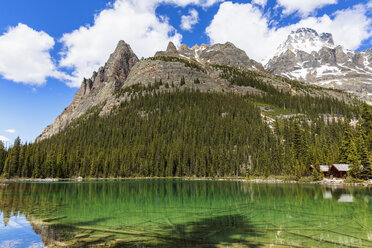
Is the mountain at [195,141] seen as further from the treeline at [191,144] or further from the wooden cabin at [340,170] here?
the wooden cabin at [340,170]

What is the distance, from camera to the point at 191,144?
132m

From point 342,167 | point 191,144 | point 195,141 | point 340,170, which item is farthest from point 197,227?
point 195,141

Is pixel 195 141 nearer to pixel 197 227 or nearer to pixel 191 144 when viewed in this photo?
pixel 191 144

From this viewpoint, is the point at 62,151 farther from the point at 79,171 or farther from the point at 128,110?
the point at 128,110

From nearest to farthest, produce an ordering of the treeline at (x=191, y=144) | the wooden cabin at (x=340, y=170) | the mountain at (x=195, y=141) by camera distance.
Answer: the wooden cabin at (x=340, y=170)
the mountain at (x=195, y=141)
the treeline at (x=191, y=144)

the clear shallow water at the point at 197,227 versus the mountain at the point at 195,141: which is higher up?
the mountain at the point at 195,141

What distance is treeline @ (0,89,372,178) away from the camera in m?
93.5

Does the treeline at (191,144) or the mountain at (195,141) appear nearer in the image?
the mountain at (195,141)

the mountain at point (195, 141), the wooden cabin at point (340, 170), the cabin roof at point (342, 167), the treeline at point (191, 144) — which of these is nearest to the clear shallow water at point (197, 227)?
the cabin roof at point (342, 167)

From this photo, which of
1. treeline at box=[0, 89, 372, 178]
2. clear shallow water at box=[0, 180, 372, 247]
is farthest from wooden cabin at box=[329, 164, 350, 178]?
clear shallow water at box=[0, 180, 372, 247]

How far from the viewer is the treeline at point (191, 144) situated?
93.5 metres

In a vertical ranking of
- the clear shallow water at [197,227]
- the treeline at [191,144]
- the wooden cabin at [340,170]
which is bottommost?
the clear shallow water at [197,227]

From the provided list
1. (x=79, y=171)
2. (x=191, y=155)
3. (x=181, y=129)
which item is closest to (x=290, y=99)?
(x=181, y=129)

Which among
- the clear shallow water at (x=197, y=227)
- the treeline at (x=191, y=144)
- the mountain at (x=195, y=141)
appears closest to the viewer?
the clear shallow water at (x=197, y=227)
